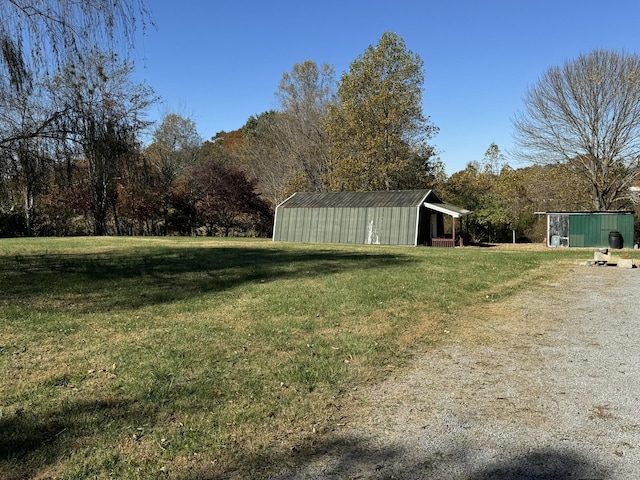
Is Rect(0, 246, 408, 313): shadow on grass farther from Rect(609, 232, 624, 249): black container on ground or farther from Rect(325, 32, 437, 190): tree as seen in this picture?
Rect(325, 32, 437, 190): tree

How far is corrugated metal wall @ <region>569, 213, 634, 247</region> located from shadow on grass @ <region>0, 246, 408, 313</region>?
14403mm

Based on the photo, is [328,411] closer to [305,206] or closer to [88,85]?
[88,85]

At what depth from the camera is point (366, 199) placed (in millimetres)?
25188

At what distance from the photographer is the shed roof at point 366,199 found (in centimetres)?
2381

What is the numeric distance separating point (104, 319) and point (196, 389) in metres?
2.78

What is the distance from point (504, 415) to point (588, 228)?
23194mm

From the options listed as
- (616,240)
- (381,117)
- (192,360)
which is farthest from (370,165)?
(192,360)

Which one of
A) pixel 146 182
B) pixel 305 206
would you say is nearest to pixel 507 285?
pixel 146 182

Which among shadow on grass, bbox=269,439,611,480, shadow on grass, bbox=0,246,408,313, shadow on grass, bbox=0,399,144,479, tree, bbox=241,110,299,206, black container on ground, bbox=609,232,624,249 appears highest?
tree, bbox=241,110,299,206

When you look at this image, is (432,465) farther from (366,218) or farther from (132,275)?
(366,218)

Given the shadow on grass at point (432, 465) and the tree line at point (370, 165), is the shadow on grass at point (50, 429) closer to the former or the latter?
the shadow on grass at point (432, 465)

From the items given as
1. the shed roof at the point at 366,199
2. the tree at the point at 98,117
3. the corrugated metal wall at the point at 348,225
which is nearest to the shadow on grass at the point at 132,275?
the tree at the point at 98,117

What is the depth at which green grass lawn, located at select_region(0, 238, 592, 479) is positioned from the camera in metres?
2.75

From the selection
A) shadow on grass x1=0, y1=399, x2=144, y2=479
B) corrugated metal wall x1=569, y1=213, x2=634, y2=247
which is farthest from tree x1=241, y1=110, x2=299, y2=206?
shadow on grass x1=0, y1=399, x2=144, y2=479
